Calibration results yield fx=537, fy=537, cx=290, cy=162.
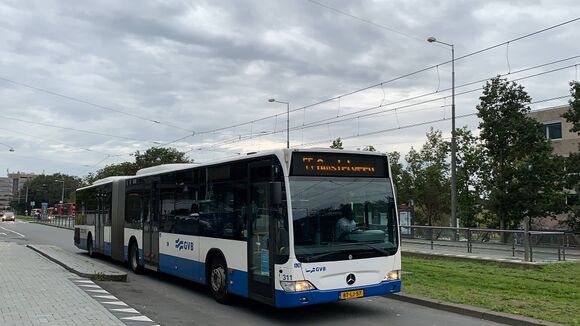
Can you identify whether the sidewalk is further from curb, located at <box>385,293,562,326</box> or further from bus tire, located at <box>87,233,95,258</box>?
bus tire, located at <box>87,233,95,258</box>

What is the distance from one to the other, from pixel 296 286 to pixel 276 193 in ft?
4.60

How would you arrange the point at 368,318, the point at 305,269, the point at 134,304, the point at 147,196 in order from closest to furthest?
the point at 305,269 < the point at 368,318 < the point at 134,304 < the point at 147,196

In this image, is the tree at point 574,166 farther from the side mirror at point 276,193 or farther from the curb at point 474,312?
the side mirror at point 276,193

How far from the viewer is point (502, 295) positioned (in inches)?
400

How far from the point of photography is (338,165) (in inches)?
348

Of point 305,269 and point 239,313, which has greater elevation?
point 305,269

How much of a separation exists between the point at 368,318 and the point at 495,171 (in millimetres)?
22331

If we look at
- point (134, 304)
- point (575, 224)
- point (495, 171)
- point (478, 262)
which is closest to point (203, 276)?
point (134, 304)

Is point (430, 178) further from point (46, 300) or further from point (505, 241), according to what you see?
point (46, 300)

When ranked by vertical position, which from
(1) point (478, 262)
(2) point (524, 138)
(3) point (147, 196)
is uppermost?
(2) point (524, 138)

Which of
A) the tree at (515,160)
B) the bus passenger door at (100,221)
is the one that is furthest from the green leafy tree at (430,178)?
the bus passenger door at (100,221)

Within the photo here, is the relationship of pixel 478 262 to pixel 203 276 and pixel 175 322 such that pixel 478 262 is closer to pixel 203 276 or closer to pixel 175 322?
pixel 203 276

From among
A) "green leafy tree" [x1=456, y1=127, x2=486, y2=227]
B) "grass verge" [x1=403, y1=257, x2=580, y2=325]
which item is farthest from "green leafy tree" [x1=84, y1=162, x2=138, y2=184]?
"grass verge" [x1=403, y1=257, x2=580, y2=325]

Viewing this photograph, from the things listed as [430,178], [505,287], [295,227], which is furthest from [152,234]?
[430,178]
